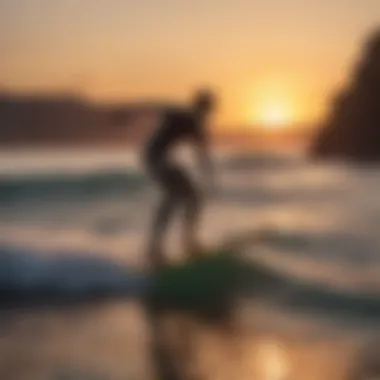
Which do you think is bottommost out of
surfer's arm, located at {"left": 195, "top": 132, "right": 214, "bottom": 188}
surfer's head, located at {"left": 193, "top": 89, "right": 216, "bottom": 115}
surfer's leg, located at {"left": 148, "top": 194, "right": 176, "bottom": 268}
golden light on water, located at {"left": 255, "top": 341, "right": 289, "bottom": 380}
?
golden light on water, located at {"left": 255, "top": 341, "right": 289, "bottom": 380}

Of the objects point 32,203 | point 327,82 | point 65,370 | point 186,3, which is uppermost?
point 186,3

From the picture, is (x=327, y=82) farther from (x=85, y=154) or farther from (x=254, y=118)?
(x=85, y=154)

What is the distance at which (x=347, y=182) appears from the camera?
0.97 m

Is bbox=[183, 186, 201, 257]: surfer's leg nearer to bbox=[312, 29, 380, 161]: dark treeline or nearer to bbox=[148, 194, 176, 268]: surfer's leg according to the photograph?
bbox=[148, 194, 176, 268]: surfer's leg

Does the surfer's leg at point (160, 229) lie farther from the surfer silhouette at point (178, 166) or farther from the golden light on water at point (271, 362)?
the golden light on water at point (271, 362)

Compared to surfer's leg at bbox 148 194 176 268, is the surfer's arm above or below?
above

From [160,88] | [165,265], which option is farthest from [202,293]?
[160,88]

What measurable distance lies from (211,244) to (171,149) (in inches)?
5.3

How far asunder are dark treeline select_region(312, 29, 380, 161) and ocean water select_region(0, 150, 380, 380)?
2 cm

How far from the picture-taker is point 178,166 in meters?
0.95

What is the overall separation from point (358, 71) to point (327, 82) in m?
0.04

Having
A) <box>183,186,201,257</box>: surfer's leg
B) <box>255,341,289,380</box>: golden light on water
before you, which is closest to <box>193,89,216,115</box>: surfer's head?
<box>183,186,201,257</box>: surfer's leg

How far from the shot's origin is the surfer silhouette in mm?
945

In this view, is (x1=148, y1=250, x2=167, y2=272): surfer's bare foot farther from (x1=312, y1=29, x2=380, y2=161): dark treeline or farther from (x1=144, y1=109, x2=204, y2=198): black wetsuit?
(x1=312, y1=29, x2=380, y2=161): dark treeline
